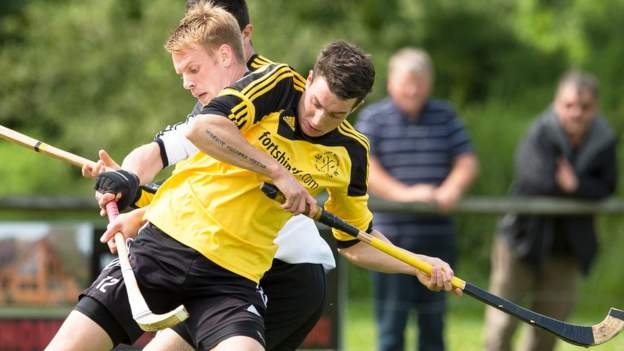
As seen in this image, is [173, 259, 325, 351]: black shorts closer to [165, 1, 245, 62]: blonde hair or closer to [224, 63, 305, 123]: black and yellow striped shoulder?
[224, 63, 305, 123]: black and yellow striped shoulder

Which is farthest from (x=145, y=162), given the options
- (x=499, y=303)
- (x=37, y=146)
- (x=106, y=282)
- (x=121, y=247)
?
(x=499, y=303)

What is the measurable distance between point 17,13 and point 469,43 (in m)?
6.39

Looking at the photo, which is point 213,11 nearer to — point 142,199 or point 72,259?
point 142,199

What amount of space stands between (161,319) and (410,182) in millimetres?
3856

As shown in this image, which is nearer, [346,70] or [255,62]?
[346,70]

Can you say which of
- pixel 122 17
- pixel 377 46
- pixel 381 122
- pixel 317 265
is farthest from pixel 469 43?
pixel 317 265

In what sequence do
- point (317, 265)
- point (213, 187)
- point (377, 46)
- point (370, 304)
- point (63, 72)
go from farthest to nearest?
1. point (377, 46)
2. point (63, 72)
3. point (370, 304)
4. point (317, 265)
5. point (213, 187)

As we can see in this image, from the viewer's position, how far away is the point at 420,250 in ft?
25.8

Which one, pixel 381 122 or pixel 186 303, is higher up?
pixel 381 122

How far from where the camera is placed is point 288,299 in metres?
5.19

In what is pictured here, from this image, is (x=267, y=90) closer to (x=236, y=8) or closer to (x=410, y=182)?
(x=236, y=8)

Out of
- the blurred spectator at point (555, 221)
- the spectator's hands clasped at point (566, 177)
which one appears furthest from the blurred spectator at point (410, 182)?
the spectator's hands clasped at point (566, 177)

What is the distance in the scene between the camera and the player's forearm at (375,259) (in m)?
5.14

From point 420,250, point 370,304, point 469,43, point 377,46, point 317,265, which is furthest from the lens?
point 469,43
